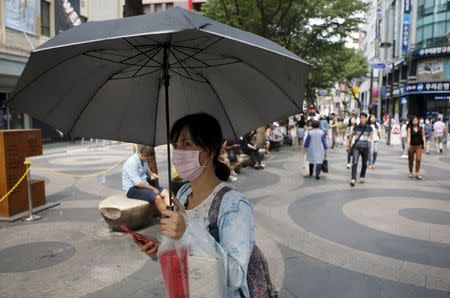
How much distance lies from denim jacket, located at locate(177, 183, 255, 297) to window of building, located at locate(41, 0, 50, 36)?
23886mm

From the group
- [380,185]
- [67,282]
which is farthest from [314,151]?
Result: [67,282]

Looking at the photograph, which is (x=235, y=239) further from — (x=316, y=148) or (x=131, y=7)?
(x=316, y=148)

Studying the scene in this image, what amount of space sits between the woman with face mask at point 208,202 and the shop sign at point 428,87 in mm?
35847

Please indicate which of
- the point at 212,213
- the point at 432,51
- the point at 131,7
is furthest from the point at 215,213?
the point at 432,51

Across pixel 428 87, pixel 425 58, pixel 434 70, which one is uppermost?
pixel 425 58

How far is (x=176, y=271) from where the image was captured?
1554mm

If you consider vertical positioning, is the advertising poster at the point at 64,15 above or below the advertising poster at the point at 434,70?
above

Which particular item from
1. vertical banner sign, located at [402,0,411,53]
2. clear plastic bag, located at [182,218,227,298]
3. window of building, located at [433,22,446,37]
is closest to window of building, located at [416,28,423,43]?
vertical banner sign, located at [402,0,411,53]

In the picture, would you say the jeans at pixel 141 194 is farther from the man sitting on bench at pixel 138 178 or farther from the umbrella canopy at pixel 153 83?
the umbrella canopy at pixel 153 83

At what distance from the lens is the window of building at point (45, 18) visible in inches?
869

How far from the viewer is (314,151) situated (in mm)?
11258

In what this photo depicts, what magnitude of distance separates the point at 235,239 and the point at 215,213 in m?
0.17

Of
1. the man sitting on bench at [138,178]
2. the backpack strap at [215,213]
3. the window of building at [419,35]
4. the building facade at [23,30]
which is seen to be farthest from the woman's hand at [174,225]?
the window of building at [419,35]

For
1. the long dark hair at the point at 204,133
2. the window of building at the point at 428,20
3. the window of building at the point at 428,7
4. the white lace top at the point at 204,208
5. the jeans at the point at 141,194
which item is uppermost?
the window of building at the point at 428,7
